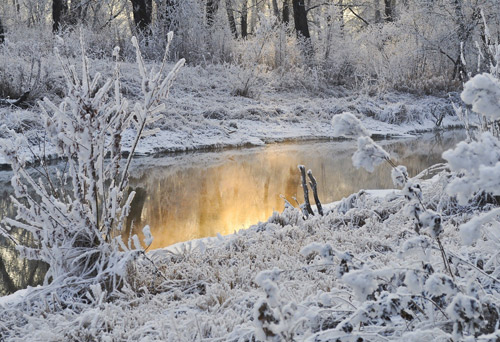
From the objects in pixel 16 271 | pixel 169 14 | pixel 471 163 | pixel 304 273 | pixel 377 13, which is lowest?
pixel 16 271

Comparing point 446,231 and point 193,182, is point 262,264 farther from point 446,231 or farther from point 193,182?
point 193,182

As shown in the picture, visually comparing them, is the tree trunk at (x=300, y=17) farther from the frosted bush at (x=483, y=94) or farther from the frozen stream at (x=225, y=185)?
the frosted bush at (x=483, y=94)

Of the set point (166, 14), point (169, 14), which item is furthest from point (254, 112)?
point (166, 14)

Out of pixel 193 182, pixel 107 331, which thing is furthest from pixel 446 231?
pixel 193 182

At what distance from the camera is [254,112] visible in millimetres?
10477

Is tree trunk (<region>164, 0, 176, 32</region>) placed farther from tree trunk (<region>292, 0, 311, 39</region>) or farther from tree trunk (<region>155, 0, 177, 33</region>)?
tree trunk (<region>292, 0, 311, 39</region>)

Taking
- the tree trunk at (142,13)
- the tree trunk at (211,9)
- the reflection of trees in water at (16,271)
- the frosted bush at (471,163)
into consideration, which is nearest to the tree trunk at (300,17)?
the tree trunk at (211,9)

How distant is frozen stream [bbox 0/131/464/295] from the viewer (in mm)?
4484

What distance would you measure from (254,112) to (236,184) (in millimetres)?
4349

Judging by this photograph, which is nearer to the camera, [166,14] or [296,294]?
[296,294]

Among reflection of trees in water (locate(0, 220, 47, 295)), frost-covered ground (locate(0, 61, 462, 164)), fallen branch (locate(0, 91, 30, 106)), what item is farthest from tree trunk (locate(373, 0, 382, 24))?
reflection of trees in water (locate(0, 220, 47, 295))

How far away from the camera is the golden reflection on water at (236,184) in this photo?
478 centimetres

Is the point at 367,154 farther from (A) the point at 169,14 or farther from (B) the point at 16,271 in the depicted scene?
(A) the point at 169,14

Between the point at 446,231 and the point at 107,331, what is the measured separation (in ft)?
6.64
